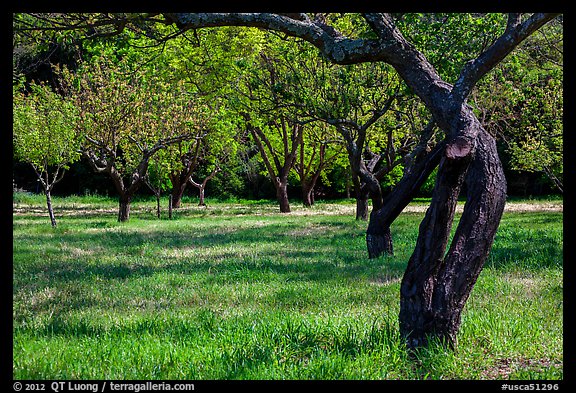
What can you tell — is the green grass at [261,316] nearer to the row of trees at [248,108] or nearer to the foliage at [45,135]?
the row of trees at [248,108]

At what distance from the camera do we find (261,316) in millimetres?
6934

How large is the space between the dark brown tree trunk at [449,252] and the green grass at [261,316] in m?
0.27

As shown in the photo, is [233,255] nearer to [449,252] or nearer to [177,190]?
[449,252]

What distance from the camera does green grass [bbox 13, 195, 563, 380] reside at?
4.80 m

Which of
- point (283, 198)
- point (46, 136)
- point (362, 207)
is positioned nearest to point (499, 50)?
point (46, 136)

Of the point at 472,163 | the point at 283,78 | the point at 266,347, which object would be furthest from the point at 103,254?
the point at 472,163

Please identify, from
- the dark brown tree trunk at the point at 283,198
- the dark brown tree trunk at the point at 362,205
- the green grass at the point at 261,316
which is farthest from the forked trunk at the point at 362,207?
the green grass at the point at 261,316

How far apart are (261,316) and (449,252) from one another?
288 cm

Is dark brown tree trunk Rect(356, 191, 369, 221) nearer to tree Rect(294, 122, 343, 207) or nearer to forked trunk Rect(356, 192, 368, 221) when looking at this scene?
forked trunk Rect(356, 192, 368, 221)

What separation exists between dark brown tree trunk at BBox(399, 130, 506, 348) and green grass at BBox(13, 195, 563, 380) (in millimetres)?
267

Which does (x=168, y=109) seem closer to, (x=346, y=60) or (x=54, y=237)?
(x=54, y=237)

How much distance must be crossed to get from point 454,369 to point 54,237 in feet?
55.9

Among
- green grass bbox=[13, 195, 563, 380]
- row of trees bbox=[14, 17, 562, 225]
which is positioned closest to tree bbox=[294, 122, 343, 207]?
row of trees bbox=[14, 17, 562, 225]

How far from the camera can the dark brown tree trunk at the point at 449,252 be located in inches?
198
